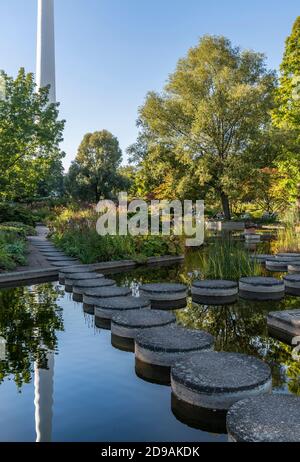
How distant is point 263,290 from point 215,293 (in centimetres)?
77

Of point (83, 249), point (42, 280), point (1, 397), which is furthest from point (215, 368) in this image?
point (83, 249)

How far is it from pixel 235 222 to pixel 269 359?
19.2 m

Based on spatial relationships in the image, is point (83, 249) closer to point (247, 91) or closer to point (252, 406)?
point (252, 406)

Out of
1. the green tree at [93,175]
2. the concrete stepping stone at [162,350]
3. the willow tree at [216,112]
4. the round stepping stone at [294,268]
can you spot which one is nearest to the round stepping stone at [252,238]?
the round stepping stone at [294,268]

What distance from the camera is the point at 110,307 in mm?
5285

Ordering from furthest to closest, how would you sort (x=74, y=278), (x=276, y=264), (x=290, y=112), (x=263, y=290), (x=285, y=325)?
(x=290, y=112) < (x=276, y=264) < (x=74, y=278) < (x=263, y=290) < (x=285, y=325)

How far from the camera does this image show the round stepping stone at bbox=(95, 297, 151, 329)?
207 inches

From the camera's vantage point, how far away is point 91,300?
597cm

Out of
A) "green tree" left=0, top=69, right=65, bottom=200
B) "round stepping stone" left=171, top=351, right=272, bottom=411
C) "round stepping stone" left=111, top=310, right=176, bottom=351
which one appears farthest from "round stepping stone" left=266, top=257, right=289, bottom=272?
"green tree" left=0, top=69, right=65, bottom=200

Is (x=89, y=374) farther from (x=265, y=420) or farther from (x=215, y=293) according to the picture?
(x=215, y=293)

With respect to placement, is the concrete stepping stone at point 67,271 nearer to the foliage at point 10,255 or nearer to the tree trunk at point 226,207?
the foliage at point 10,255

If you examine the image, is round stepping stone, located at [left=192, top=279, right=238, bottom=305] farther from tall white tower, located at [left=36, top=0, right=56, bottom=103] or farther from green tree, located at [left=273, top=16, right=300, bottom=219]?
tall white tower, located at [left=36, top=0, right=56, bottom=103]

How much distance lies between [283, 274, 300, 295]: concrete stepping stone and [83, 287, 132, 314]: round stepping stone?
2719 mm

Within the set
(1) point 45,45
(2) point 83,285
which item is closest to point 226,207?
(1) point 45,45
